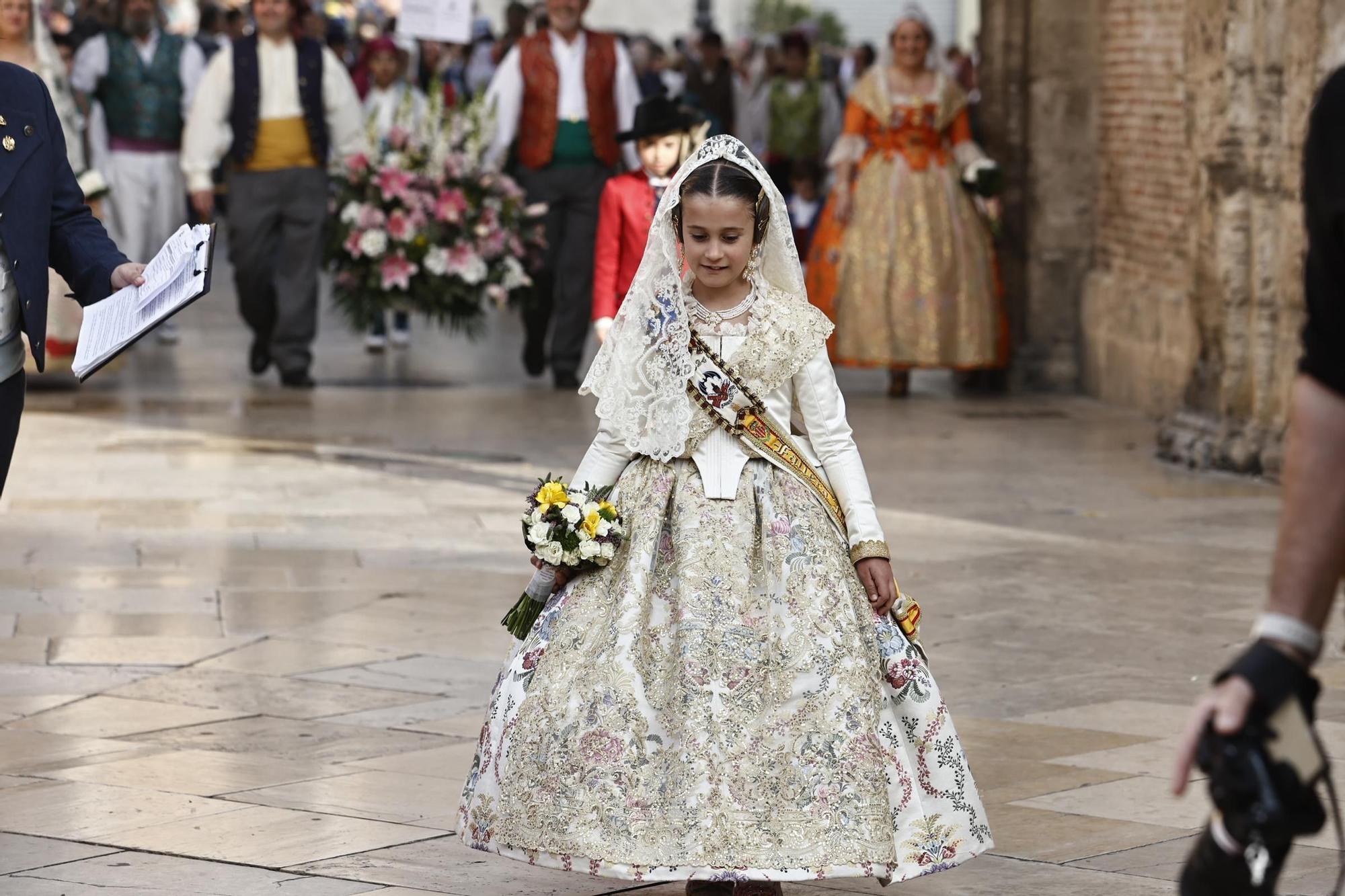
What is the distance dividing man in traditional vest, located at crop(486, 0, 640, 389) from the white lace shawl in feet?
27.0

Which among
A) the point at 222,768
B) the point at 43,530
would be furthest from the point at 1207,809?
the point at 43,530

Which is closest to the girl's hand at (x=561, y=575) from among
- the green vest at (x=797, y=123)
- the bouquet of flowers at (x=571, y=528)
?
the bouquet of flowers at (x=571, y=528)

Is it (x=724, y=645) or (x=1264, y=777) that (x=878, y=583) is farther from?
(x=1264, y=777)

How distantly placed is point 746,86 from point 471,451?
12.5 m

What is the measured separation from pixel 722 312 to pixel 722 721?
0.87 m

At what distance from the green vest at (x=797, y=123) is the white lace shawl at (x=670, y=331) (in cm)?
1379

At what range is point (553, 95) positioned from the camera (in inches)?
514

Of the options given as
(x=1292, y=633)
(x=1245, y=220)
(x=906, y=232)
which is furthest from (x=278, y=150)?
(x=1292, y=633)

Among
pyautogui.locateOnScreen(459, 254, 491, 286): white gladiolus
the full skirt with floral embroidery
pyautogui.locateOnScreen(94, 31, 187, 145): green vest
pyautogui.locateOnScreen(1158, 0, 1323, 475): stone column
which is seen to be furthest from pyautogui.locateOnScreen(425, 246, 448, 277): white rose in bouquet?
the full skirt with floral embroidery

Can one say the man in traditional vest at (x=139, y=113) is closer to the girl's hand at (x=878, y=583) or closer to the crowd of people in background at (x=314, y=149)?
the crowd of people in background at (x=314, y=149)

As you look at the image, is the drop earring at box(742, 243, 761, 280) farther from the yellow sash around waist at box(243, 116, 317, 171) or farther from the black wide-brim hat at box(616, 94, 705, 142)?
the yellow sash around waist at box(243, 116, 317, 171)

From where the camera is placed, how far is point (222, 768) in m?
5.55

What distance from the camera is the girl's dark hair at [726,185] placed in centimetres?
459

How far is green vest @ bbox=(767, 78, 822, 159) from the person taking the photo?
18.5 m
